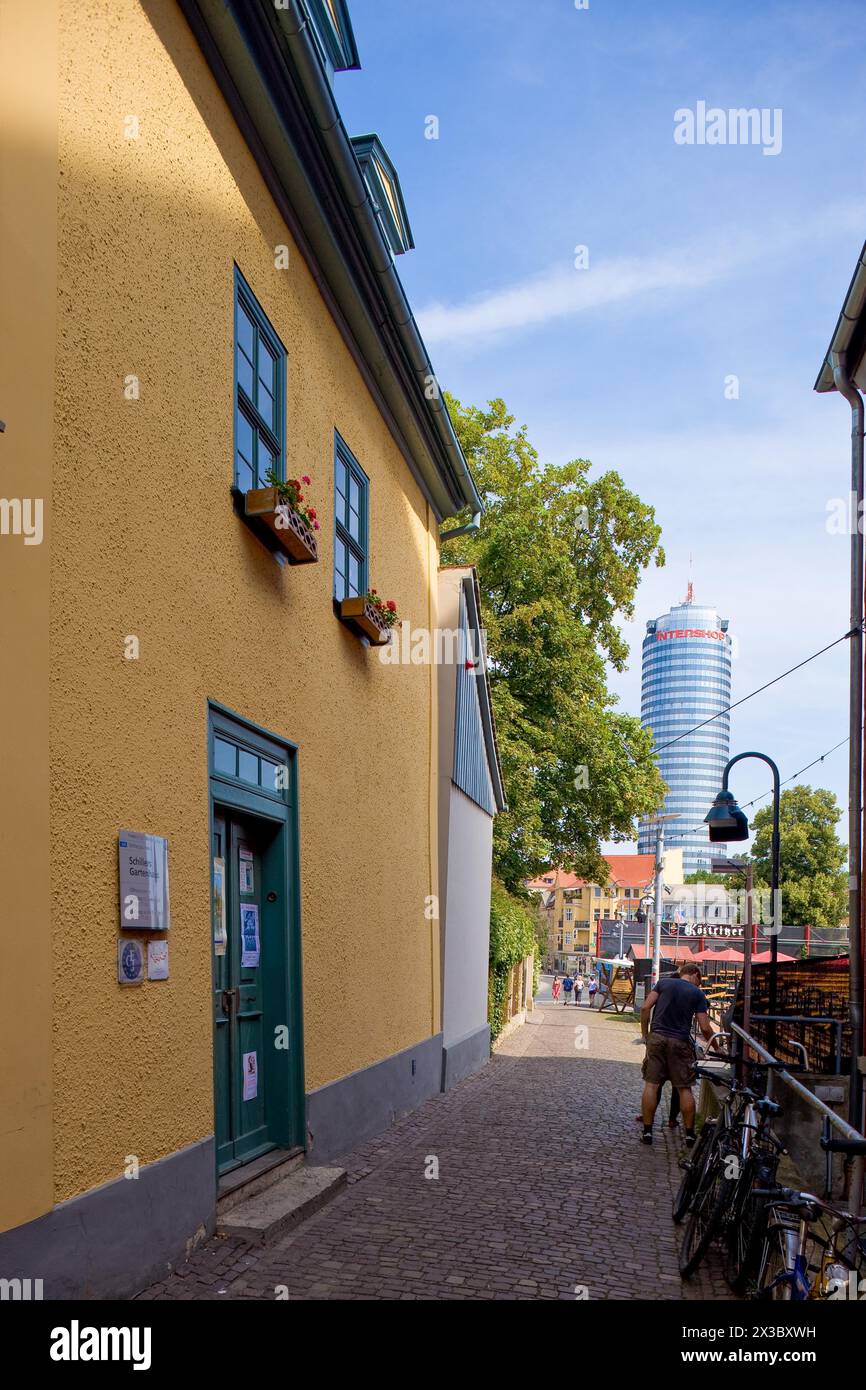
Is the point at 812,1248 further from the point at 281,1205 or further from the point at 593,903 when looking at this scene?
the point at 593,903

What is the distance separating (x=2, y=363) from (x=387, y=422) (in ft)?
24.4

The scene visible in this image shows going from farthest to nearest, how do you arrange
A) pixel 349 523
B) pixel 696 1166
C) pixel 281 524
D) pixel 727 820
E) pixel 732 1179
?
1. pixel 727 820
2. pixel 349 523
3. pixel 281 524
4. pixel 696 1166
5. pixel 732 1179

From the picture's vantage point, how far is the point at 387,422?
11.4 m

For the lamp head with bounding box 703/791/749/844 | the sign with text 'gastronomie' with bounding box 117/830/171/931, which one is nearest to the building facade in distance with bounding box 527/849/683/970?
the lamp head with bounding box 703/791/749/844

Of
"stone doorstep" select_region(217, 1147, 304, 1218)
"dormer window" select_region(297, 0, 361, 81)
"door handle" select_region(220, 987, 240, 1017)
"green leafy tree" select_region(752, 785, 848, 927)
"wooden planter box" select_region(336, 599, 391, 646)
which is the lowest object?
"green leafy tree" select_region(752, 785, 848, 927)

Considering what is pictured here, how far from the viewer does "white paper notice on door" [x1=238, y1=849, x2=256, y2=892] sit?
7345mm

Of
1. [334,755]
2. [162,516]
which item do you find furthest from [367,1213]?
[162,516]

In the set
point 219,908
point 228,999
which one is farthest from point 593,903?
point 219,908

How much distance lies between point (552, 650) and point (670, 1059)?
16941 mm

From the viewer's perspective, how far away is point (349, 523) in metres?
10.1

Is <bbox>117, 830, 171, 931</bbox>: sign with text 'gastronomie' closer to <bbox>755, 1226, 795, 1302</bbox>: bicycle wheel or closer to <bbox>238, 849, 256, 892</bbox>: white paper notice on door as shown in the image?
<bbox>238, 849, 256, 892</bbox>: white paper notice on door

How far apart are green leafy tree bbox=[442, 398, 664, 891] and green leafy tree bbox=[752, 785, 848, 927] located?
35.7m
